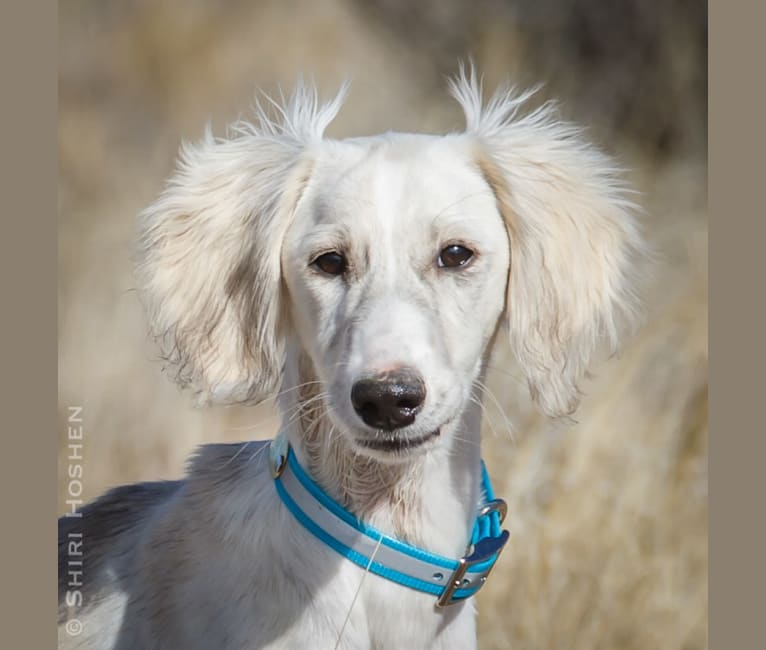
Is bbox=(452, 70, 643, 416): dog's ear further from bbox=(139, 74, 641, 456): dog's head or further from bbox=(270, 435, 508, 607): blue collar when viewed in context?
bbox=(270, 435, 508, 607): blue collar

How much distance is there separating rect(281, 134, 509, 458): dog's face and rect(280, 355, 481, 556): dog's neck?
11 centimetres

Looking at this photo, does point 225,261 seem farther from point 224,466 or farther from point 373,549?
point 373,549

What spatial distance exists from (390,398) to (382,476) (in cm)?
39

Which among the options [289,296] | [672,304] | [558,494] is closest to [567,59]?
[672,304]

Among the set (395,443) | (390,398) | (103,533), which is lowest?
(103,533)

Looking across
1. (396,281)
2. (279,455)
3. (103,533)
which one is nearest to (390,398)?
(396,281)

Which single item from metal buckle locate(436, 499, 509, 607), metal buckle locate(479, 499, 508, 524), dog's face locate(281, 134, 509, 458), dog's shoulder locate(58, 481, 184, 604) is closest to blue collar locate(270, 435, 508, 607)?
metal buckle locate(436, 499, 509, 607)

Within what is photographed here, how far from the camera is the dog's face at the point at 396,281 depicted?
229cm

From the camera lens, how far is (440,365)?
7.64ft

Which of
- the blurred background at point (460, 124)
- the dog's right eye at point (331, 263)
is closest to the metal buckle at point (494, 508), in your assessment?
the dog's right eye at point (331, 263)

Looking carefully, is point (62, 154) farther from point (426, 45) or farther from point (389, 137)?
point (389, 137)

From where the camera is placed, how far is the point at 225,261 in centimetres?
272

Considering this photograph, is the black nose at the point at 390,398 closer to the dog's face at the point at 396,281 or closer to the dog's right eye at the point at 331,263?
the dog's face at the point at 396,281

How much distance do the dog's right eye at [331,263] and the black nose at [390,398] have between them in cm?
32
